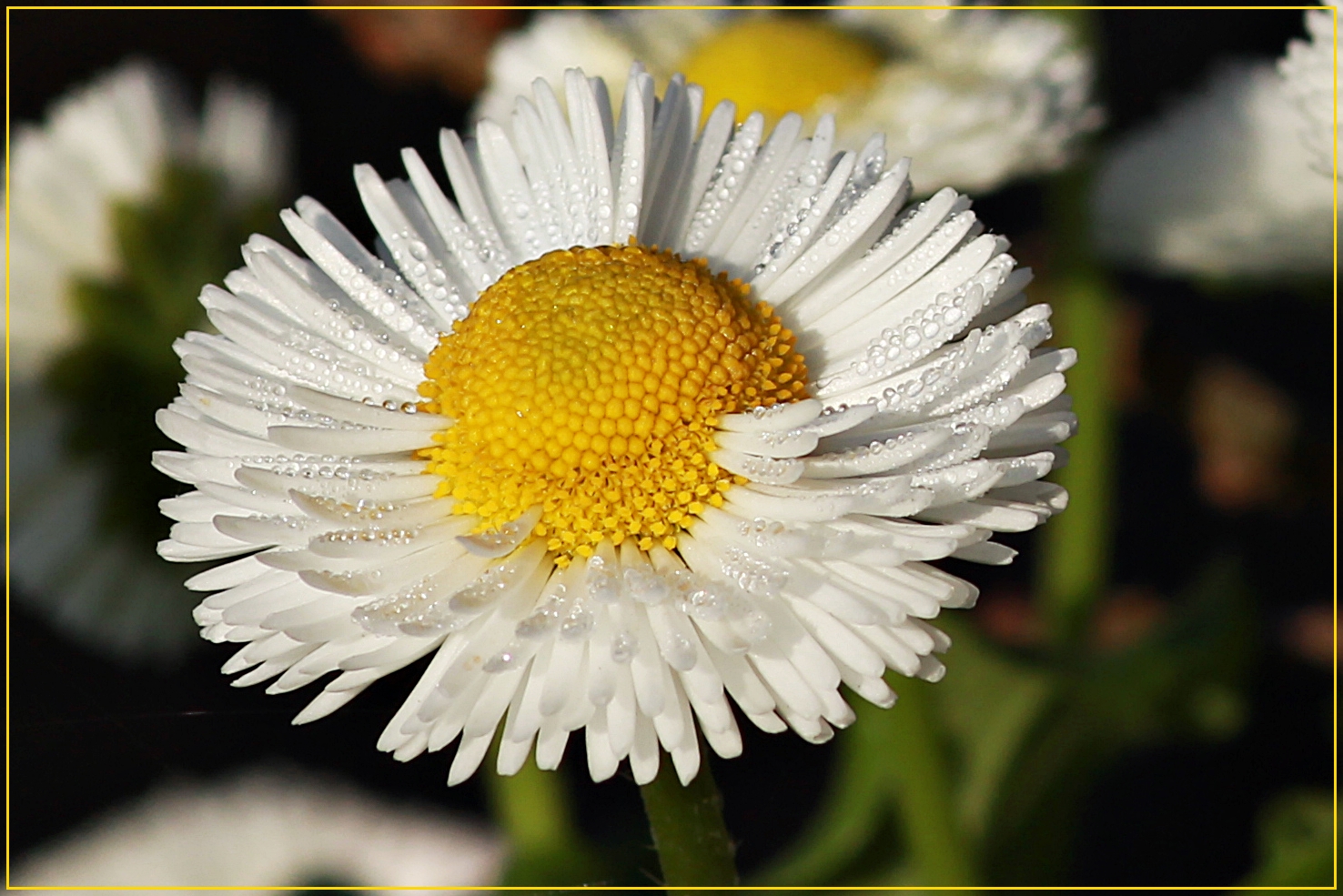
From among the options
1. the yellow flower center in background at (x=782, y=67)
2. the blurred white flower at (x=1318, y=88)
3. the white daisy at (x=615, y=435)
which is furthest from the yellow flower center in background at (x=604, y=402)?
the yellow flower center in background at (x=782, y=67)

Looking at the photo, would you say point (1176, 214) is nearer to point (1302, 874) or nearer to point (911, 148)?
point (911, 148)

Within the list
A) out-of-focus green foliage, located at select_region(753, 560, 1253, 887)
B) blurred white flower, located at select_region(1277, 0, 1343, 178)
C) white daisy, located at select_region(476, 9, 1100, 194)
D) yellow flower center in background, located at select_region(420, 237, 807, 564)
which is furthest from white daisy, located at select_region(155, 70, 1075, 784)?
out-of-focus green foliage, located at select_region(753, 560, 1253, 887)

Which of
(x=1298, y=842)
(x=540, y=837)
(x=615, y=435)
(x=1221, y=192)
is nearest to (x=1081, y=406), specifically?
(x=1221, y=192)

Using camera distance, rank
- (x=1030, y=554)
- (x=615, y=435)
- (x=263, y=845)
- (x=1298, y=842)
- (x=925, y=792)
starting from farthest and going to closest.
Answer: (x=1030, y=554), (x=263, y=845), (x=1298, y=842), (x=925, y=792), (x=615, y=435)

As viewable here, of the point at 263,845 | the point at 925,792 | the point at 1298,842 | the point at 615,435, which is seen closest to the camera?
the point at 615,435

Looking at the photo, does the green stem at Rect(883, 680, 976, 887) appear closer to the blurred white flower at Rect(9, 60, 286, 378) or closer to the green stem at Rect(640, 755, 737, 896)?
the green stem at Rect(640, 755, 737, 896)

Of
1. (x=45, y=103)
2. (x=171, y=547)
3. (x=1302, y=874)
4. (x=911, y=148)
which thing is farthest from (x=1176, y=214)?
(x=45, y=103)

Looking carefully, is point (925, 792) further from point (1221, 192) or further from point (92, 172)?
point (92, 172)
